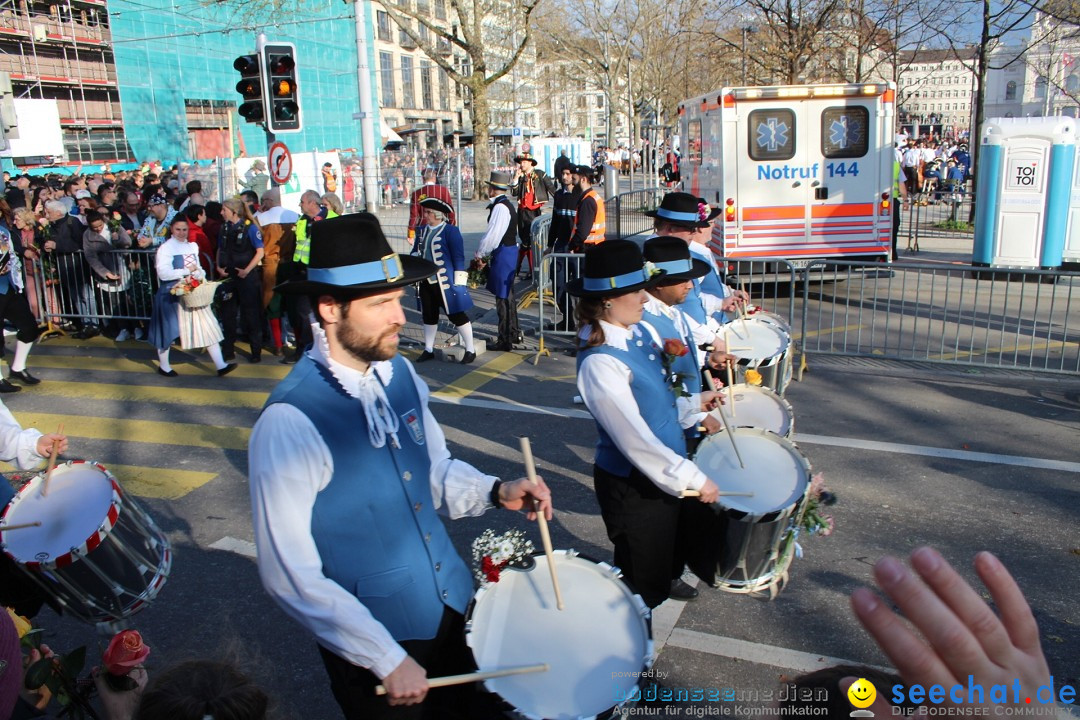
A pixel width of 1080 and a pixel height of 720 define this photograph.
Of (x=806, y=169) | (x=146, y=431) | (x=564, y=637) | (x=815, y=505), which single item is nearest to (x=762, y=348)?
(x=815, y=505)

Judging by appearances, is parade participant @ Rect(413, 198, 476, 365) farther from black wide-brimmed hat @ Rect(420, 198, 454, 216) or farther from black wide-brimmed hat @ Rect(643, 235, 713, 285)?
black wide-brimmed hat @ Rect(643, 235, 713, 285)

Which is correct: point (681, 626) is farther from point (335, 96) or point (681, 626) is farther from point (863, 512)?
point (335, 96)

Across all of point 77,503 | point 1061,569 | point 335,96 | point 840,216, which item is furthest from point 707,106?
point 335,96

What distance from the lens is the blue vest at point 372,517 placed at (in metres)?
2.42

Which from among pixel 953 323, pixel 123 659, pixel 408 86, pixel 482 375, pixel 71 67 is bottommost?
pixel 482 375

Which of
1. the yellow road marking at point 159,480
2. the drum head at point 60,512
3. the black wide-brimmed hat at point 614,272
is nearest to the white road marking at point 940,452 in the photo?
the black wide-brimmed hat at point 614,272

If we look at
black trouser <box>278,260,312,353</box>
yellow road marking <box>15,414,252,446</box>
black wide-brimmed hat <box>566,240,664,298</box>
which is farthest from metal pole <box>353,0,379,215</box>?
black wide-brimmed hat <box>566,240,664,298</box>

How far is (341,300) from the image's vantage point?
2.54 metres

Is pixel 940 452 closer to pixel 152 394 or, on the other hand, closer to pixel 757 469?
pixel 757 469

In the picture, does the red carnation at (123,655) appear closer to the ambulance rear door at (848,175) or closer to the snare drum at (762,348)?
the snare drum at (762,348)

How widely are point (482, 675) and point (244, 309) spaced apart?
8.68m

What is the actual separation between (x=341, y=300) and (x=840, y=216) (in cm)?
1233

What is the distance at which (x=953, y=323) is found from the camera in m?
10.9

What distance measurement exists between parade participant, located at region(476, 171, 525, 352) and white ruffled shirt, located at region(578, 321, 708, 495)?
6.61m
